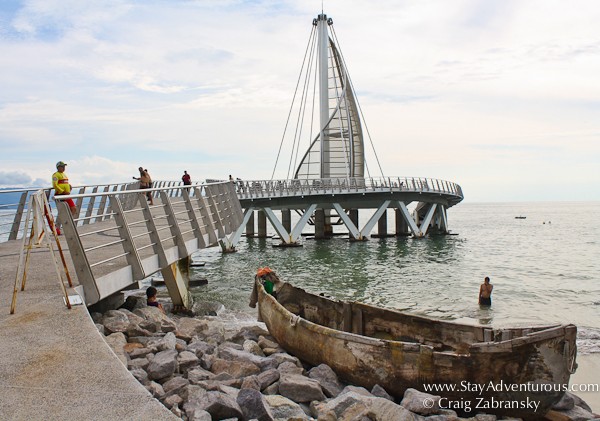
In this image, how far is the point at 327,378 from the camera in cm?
892

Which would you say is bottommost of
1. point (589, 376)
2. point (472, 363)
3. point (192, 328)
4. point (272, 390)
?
point (589, 376)

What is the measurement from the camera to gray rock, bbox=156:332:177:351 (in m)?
8.62

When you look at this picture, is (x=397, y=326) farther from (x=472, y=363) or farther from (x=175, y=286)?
(x=175, y=286)

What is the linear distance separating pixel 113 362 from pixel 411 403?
393 cm

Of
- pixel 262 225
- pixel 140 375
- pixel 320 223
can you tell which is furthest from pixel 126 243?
pixel 262 225

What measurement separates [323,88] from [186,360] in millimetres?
52657

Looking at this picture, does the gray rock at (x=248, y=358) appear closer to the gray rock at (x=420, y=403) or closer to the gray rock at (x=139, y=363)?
the gray rock at (x=139, y=363)

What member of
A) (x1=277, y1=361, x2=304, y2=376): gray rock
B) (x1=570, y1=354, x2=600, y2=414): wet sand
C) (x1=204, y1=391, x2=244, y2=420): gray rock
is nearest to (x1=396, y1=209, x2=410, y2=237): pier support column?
(x1=570, y1=354, x2=600, y2=414): wet sand

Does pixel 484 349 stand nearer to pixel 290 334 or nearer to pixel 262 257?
pixel 290 334

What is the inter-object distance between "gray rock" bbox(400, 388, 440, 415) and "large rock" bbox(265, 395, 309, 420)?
1.55 metres

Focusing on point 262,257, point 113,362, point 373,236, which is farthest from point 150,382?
point 373,236

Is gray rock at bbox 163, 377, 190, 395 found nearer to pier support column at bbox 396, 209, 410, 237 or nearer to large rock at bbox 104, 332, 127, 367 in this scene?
large rock at bbox 104, 332, 127, 367

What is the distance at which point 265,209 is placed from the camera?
44906mm

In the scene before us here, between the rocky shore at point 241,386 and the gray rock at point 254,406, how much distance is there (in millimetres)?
10
